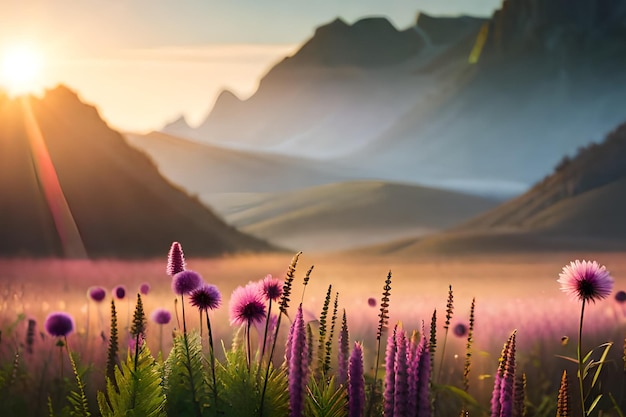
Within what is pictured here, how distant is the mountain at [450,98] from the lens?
155ft

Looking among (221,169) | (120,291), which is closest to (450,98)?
(221,169)

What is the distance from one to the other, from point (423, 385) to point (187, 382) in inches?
44.3

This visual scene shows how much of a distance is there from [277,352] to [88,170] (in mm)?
17654

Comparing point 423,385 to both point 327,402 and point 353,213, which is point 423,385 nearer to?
point 327,402

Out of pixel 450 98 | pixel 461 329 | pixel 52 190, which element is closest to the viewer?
pixel 461 329

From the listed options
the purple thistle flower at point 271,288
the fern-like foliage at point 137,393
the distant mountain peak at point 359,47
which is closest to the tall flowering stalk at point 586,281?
the purple thistle flower at point 271,288

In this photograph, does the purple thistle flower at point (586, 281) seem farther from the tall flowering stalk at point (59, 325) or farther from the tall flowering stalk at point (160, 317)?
the tall flowering stalk at point (59, 325)

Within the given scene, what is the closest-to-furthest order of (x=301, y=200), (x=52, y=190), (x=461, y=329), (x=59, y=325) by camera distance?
(x=59, y=325)
(x=461, y=329)
(x=52, y=190)
(x=301, y=200)

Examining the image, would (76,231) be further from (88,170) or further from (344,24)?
(344,24)

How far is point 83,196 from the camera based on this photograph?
22.2 metres

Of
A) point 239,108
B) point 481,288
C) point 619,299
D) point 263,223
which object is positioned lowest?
point 619,299

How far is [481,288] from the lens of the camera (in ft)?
43.1

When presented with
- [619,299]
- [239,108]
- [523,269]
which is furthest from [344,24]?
[619,299]

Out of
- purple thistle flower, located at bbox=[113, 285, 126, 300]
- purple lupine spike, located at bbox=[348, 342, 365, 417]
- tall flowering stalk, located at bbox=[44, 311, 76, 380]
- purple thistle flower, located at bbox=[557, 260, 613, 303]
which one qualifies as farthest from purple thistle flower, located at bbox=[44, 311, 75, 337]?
purple thistle flower, located at bbox=[557, 260, 613, 303]
